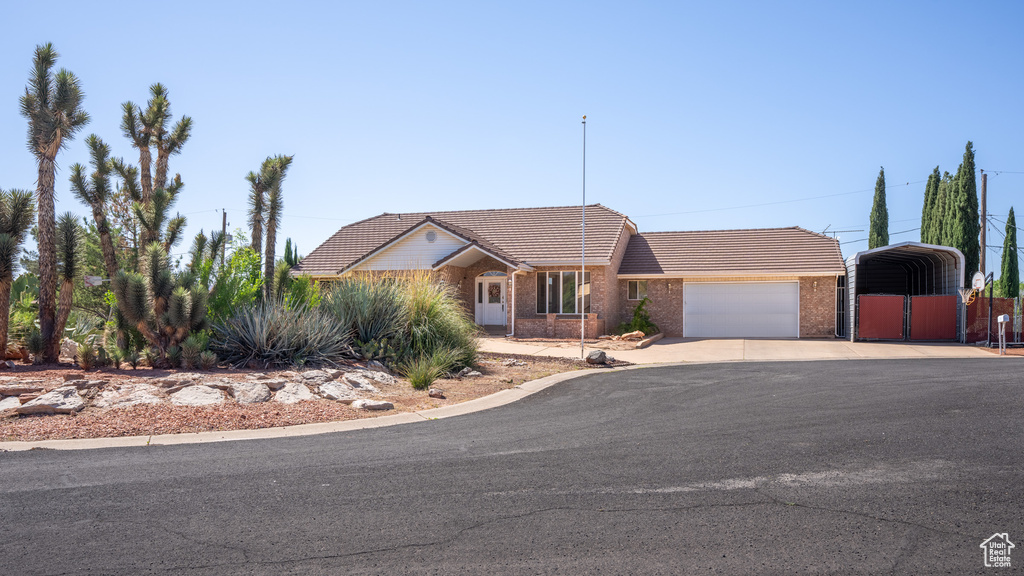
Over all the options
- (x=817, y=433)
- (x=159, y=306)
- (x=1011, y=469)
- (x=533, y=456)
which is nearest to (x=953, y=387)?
(x=817, y=433)

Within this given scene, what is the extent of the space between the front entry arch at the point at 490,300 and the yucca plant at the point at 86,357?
17826 millimetres

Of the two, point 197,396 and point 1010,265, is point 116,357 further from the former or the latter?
point 1010,265

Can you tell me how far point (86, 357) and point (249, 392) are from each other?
3164 millimetres

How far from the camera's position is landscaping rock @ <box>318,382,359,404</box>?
10.3 metres

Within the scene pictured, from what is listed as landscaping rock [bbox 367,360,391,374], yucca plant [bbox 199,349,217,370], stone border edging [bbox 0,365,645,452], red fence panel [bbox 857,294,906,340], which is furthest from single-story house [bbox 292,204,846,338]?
stone border edging [bbox 0,365,645,452]

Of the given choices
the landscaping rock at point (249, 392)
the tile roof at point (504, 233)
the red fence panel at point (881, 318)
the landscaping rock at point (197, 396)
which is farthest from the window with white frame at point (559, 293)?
the landscaping rock at point (197, 396)

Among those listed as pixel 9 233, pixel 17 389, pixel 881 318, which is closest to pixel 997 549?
pixel 17 389

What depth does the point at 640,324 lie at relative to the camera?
2605cm

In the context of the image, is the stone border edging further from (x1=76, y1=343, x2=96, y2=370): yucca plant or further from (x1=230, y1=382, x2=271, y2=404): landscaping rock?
(x1=76, y1=343, x2=96, y2=370): yucca plant

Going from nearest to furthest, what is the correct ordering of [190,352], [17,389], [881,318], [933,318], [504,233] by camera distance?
[17,389], [190,352], [933,318], [881,318], [504,233]

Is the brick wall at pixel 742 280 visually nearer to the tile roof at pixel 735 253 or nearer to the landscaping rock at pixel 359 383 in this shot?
the tile roof at pixel 735 253

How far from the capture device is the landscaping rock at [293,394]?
993 cm

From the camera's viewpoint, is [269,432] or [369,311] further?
[369,311]

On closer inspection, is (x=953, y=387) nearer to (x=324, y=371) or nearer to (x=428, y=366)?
(x=428, y=366)
